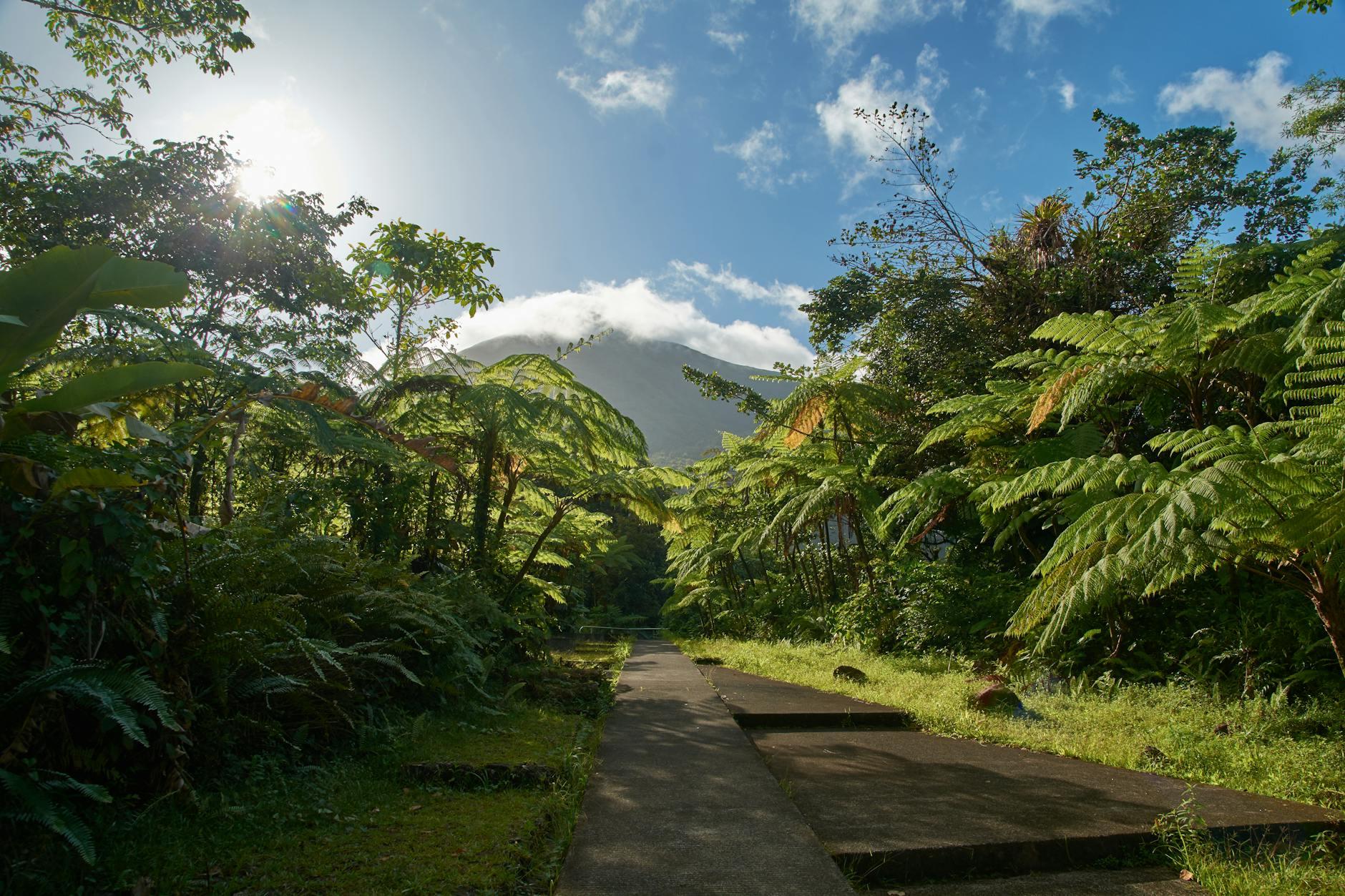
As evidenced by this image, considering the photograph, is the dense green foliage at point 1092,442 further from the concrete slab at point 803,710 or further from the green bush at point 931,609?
the concrete slab at point 803,710

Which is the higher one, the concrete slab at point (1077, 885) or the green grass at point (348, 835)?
the concrete slab at point (1077, 885)

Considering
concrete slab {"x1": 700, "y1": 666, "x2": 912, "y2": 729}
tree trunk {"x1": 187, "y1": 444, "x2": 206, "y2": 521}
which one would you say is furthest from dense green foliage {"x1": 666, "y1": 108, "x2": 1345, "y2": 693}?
tree trunk {"x1": 187, "y1": 444, "x2": 206, "y2": 521}

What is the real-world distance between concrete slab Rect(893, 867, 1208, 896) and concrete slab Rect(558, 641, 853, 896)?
1.16 ft

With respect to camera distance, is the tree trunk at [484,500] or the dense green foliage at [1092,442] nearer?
the dense green foliage at [1092,442]

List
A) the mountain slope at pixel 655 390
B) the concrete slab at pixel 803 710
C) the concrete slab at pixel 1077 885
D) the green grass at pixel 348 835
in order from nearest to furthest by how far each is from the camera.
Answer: the green grass at pixel 348 835, the concrete slab at pixel 1077 885, the concrete slab at pixel 803 710, the mountain slope at pixel 655 390

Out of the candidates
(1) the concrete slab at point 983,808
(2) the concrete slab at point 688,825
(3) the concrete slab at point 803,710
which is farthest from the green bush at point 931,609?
(2) the concrete slab at point 688,825

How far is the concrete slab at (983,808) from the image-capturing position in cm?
239

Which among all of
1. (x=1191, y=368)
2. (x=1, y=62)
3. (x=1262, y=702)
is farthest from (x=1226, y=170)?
(x=1, y=62)

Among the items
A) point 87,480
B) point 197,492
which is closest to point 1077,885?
point 87,480

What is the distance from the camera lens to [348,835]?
243cm

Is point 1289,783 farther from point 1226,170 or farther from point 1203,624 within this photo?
point 1226,170

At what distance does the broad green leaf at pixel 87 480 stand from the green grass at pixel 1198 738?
3452mm

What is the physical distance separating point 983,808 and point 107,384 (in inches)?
137

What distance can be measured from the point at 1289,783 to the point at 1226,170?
8570 millimetres
